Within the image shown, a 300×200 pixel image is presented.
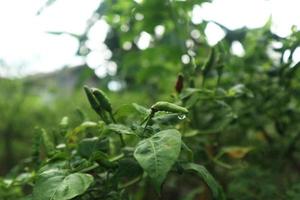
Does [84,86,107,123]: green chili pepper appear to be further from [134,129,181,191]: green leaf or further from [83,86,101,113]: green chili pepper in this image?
[134,129,181,191]: green leaf

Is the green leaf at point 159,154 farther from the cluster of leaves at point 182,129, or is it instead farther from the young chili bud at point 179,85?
the young chili bud at point 179,85

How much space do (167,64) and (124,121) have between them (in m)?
0.42

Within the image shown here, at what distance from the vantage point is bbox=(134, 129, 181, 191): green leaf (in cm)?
48

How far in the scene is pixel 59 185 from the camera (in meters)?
0.54

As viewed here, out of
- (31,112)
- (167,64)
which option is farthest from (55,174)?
(31,112)

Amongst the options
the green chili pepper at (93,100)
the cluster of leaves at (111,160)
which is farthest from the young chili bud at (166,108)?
the green chili pepper at (93,100)

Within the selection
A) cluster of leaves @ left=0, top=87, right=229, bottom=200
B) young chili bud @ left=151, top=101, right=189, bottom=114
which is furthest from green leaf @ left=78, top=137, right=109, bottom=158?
young chili bud @ left=151, top=101, right=189, bottom=114

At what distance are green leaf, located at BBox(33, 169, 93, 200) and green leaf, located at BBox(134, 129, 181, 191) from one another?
0.08 meters

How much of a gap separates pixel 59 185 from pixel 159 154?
137 millimetres

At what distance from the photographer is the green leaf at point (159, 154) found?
0.48 meters

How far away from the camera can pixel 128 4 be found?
3.63 feet

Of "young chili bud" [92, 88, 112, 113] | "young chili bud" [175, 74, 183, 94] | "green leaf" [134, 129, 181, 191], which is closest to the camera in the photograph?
"green leaf" [134, 129, 181, 191]

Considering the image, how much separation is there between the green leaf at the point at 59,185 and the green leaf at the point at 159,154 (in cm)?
8

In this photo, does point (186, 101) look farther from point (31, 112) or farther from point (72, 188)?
point (31, 112)
